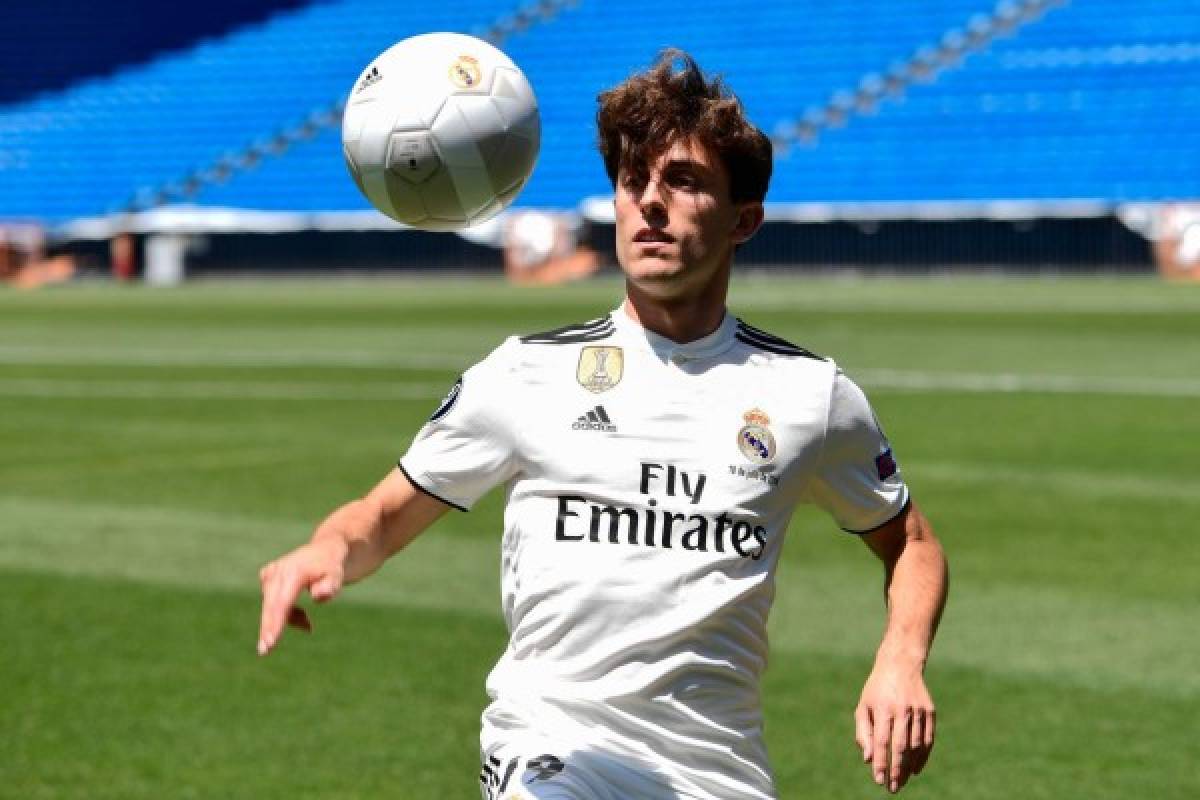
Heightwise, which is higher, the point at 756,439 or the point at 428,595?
the point at 756,439

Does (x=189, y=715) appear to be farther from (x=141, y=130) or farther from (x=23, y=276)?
(x=141, y=130)

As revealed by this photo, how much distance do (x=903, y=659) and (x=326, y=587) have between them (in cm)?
104

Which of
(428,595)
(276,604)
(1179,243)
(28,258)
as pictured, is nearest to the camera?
(276,604)

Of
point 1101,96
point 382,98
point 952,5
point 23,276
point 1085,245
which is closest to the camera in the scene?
point 382,98

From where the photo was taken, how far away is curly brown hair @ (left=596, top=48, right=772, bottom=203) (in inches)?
151

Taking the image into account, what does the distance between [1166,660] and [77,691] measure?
12.5ft

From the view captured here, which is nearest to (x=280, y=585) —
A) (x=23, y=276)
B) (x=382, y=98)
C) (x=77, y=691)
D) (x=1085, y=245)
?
(x=382, y=98)

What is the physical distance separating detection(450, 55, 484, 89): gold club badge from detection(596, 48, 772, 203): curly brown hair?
1252mm

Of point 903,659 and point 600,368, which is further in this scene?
point 600,368

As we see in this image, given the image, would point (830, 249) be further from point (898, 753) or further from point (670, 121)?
point (898, 753)

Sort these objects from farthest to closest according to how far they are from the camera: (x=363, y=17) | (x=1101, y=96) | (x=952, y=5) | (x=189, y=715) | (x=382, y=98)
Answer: (x=363, y=17), (x=952, y=5), (x=1101, y=96), (x=189, y=715), (x=382, y=98)

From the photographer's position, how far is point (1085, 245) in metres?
Answer: 36.0

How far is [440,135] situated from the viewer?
4.98 metres

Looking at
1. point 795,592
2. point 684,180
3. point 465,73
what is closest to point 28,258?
point 795,592
